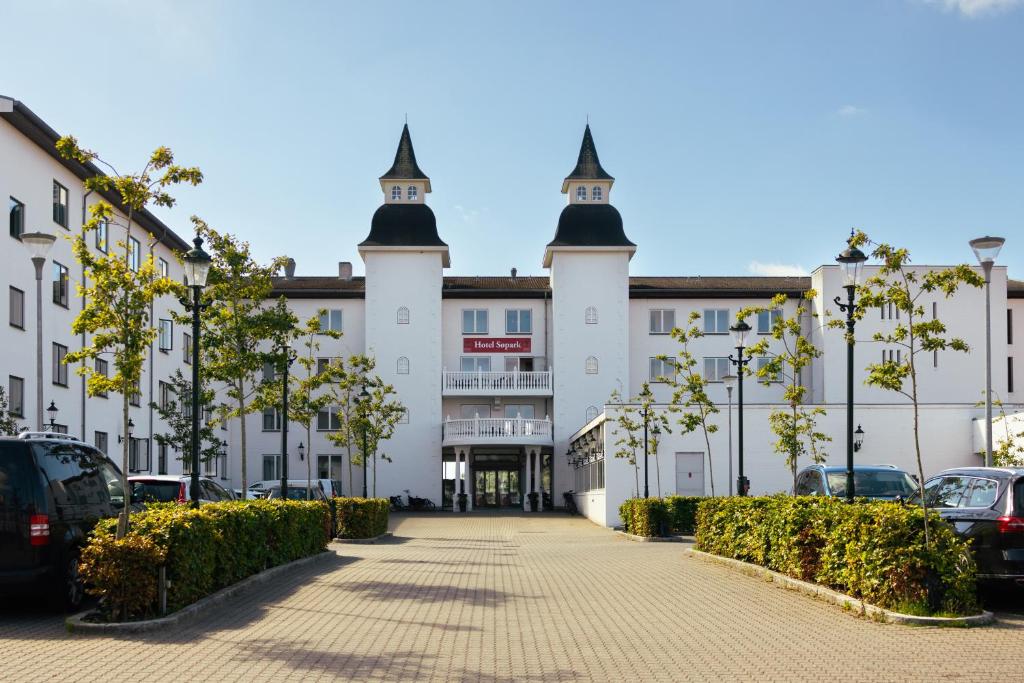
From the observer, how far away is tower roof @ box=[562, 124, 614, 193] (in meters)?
58.5

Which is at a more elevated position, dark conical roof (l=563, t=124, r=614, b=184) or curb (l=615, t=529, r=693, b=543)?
dark conical roof (l=563, t=124, r=614, b=184)

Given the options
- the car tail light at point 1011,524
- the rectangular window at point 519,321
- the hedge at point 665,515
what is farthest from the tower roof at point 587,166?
the car tail light at point 1011,524

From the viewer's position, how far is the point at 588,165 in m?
59.2

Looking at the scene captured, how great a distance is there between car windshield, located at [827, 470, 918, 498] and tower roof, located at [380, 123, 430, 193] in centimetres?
4019

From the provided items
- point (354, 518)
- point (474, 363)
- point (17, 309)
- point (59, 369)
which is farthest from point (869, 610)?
point (474, 363)

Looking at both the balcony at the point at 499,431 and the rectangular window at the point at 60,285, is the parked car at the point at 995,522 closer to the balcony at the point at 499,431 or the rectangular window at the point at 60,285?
the rectangular window at the point at 60,285

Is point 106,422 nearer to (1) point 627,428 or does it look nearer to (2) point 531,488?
(1) point 627,428

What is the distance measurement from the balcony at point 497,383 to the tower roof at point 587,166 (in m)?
10.1

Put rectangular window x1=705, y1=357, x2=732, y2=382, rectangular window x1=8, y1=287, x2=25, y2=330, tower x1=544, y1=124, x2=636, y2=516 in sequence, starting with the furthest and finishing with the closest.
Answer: rectangular window x1=705, y1=357, x2=732, y2=382 < tower x1=544, y1=124, x2=636, y2=516 < rectangular window x1=8, y1=287, x2=25, y2=330

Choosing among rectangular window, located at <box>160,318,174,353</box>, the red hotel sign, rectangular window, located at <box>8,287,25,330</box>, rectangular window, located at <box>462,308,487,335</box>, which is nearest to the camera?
rectangular window, located at <box>8,287,25,330</box>

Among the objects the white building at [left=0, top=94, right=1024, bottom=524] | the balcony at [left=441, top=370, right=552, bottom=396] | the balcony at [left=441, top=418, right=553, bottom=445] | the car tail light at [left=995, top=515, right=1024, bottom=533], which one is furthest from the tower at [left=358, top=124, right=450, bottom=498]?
the car tail light at [left=995, top=515, right=1024, bottom=533]

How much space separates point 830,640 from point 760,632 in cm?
82

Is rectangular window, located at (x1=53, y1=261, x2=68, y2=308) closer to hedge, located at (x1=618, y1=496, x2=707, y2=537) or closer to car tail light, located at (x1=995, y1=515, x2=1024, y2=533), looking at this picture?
hedge, located at (x1=618, y1=496, x2=707, y2=537)

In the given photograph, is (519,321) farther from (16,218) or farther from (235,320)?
(235,320)
